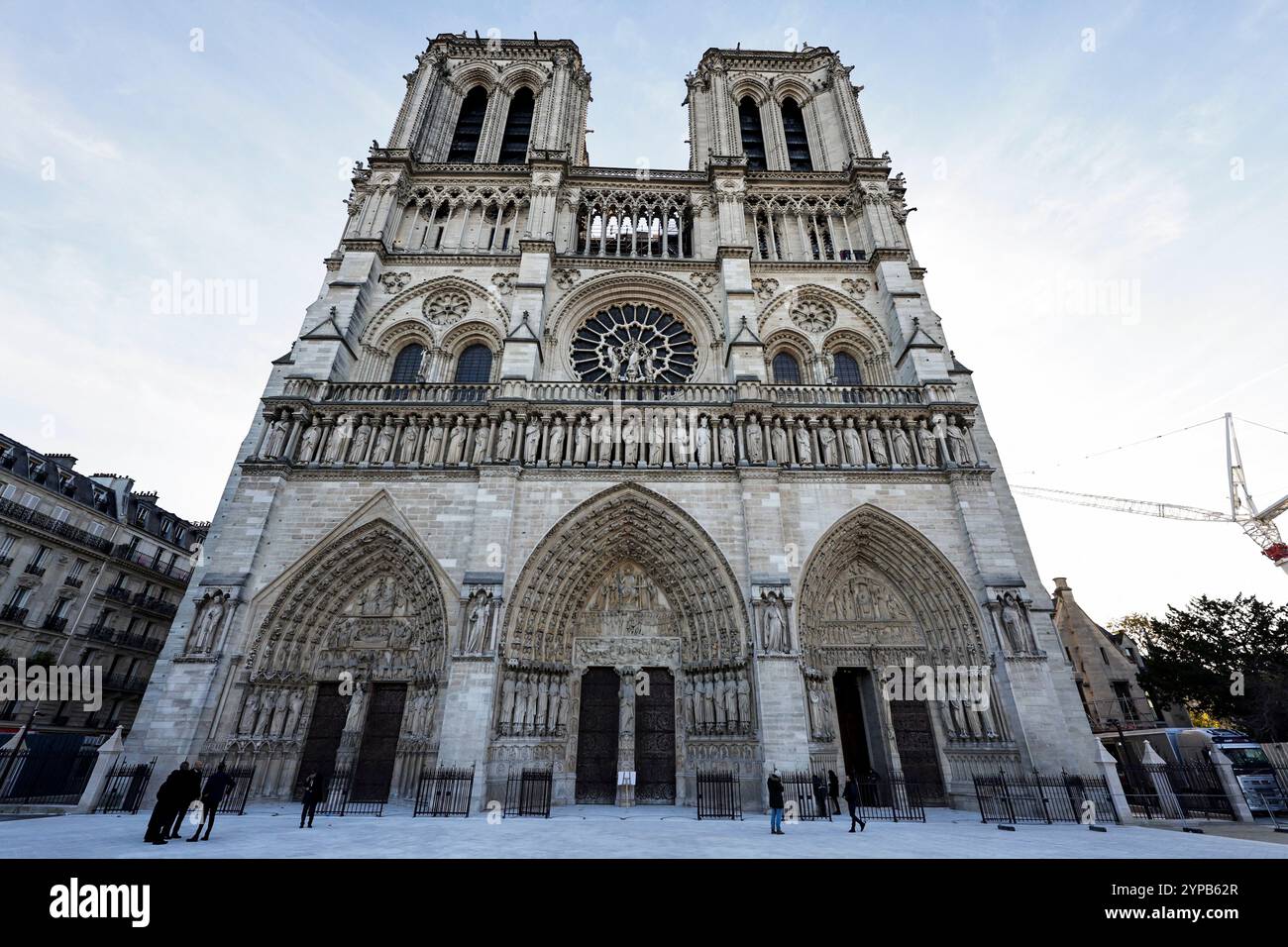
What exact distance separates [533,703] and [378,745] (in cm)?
362

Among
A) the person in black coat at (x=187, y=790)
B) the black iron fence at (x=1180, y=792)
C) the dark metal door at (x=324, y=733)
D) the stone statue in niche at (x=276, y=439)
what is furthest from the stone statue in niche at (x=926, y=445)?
the stone statue in niche at (x=276, y=439)

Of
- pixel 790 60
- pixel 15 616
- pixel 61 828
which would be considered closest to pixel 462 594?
pixel 61 828

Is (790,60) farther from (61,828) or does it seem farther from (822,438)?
(61,828)

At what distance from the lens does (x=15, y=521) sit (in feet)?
59.1

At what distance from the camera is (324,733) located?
12.5 metres

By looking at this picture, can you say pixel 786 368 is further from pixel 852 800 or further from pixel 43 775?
pixel 43 775

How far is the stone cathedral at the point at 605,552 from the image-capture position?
1176 cm

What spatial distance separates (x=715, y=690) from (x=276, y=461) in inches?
466

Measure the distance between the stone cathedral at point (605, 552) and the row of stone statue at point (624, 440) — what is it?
8 centimetres

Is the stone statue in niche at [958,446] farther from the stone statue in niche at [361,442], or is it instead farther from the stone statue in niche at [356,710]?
the stone statue in niche at [356,710]

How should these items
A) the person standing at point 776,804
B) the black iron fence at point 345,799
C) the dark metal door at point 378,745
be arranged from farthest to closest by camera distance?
1. the dark metal door at point 378,745
2. the black iron fence at point 345,799
3. the person standing at point 776,804

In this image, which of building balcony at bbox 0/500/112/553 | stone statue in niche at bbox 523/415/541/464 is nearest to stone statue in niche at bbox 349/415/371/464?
stone statue in niche at bbox 523/415/541/464

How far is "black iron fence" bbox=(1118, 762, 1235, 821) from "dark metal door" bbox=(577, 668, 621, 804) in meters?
10.7

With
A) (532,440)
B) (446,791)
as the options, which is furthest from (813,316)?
(446,791)
